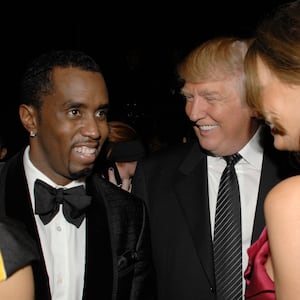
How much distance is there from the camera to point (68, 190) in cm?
188

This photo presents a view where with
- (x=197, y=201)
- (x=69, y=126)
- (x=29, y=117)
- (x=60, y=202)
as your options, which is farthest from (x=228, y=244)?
(x=29, y=117)

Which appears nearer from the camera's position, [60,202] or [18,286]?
[18,286]

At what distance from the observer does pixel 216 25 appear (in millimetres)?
6191

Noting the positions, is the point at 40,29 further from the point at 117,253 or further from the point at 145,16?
the point at 117,253

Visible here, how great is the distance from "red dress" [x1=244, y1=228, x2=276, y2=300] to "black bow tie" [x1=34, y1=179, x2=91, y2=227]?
676 millimetres

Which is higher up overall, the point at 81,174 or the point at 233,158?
the point at 81,174

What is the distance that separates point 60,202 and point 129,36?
16.5 feet

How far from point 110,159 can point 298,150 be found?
1493 mm

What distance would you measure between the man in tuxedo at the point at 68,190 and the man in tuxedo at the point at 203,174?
12.6 inches

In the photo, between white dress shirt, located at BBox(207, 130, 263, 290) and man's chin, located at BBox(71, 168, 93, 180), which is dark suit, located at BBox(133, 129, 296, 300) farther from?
man's chin, located at BBox(71, 168, 93, 180)

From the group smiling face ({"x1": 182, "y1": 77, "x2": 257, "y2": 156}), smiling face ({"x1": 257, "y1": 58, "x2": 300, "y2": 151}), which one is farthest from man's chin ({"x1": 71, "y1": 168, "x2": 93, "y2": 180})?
smiling face ({"x1": 257, "y1": 58, "x2": 300, "y2": 151})

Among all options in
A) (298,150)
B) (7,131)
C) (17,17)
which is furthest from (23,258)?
(17,17)

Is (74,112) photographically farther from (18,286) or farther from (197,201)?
(18,286)

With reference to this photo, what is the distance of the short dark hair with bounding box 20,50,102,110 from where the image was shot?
73.9 inches
